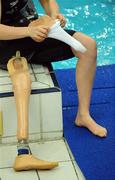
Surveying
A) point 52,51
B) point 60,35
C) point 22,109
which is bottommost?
point 22,109

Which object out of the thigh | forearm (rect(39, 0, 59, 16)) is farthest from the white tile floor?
forearm (rect(39, 0, 59, 16))

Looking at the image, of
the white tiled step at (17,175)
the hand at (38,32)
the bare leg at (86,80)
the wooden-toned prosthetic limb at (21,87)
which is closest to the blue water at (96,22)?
the bare leg at (86,80)

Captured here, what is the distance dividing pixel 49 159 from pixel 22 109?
0.87ft

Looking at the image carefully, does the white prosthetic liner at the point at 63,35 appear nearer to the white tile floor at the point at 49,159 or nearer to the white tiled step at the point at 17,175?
the white tile floor at the point at 49,159

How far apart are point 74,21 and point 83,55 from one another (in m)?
1.85

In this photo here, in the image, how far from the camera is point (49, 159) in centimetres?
240

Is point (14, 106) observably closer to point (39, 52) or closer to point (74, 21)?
point (39, 52)

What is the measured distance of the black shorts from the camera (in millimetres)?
2543

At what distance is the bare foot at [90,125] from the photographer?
8.42 feet

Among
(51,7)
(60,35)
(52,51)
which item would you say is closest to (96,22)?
(51,7)

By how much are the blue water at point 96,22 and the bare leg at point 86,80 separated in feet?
3.85

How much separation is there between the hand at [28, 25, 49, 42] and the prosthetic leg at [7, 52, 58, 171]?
0.61ft

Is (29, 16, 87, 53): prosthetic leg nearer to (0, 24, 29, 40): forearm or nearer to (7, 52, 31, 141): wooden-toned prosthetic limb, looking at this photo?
(0, 24, 29, 40): forearm

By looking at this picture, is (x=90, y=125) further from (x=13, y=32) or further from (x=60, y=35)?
(x=13, y=32)
